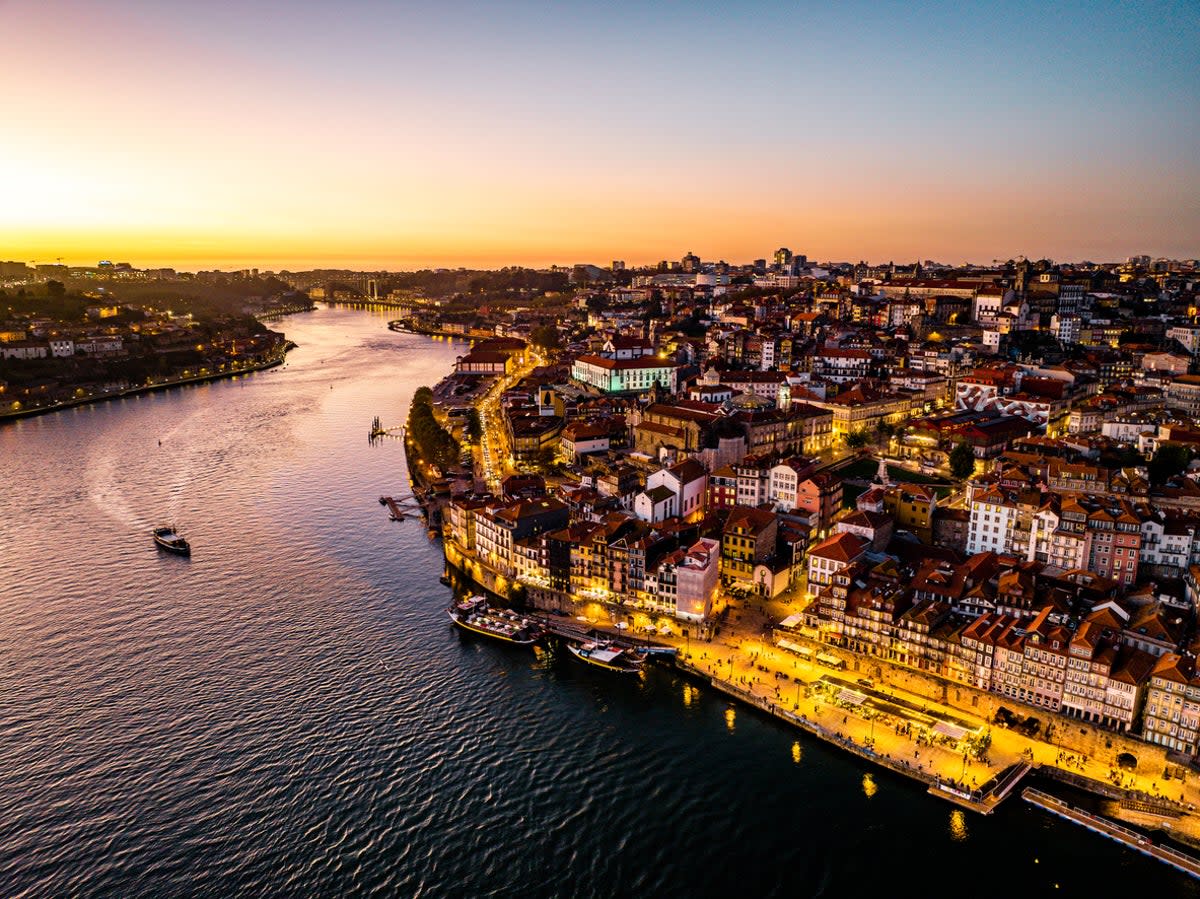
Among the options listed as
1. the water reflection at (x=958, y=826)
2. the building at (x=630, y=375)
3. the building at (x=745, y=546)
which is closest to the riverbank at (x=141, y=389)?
the building at (x=630, y=375)

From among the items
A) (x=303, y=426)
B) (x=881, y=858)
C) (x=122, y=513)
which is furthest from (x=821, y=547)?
(x=303, y=426)

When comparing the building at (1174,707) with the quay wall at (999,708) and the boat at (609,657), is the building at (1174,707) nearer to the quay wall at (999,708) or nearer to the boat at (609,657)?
the quay wall at (999,708)

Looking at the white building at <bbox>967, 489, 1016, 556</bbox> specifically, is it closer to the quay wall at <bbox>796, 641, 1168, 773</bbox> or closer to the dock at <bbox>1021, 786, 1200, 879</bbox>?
the quay wall at <bbox>796, 641, 1168, 773</bbox>

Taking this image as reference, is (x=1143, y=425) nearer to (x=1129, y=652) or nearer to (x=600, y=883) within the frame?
(x=1129, y=652)

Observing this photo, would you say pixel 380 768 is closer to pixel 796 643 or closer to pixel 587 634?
pixel 587 634

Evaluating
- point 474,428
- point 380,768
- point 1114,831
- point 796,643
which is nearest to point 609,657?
point 796,643

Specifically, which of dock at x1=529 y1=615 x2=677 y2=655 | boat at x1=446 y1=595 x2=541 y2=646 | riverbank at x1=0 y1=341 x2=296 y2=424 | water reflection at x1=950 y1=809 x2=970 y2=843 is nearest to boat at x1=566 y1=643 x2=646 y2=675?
dock at x1=529 y1=615 x2=677 y2=655
